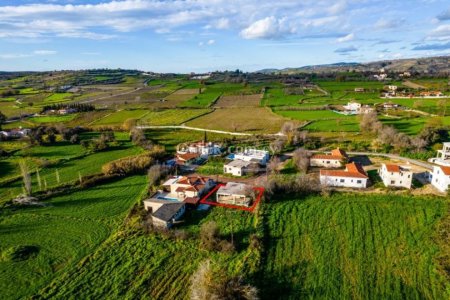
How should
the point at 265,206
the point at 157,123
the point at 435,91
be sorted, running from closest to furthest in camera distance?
1. the point at 265,206
2. the point at 157,123
3. the point at 435,91

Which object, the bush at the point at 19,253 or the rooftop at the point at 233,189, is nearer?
the bush at the point at 19,253

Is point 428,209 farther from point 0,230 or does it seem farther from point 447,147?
point 0,230

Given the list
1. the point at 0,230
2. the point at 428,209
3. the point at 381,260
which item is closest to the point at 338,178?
the point at 428,209

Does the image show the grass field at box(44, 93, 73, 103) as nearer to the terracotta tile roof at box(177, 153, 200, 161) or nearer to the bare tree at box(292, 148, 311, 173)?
the terracotta tile roof at box(177, 153, 200, 161)

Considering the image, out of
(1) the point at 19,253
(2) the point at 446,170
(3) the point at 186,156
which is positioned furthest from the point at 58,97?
(2) the point at 446,170

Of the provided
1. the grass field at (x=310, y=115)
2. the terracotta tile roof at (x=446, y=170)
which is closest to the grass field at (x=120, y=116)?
the grass field at (x=310, y=115)

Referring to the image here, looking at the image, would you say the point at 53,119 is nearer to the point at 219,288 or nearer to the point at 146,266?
the point at 146,266

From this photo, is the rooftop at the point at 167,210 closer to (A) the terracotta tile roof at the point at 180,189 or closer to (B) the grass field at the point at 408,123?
(A) the terracotta tile roof at the point at 180,189

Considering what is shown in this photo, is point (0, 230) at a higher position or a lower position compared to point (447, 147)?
lower
